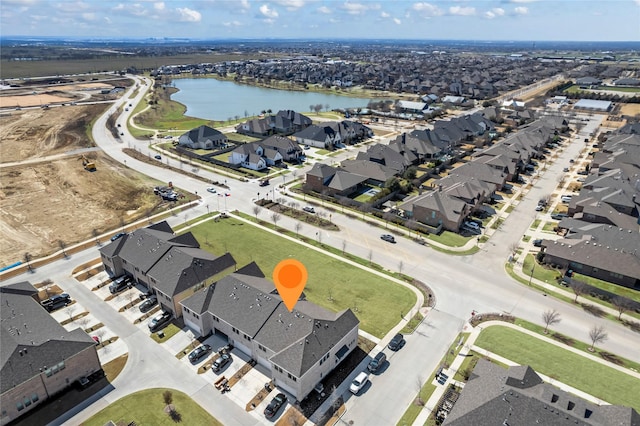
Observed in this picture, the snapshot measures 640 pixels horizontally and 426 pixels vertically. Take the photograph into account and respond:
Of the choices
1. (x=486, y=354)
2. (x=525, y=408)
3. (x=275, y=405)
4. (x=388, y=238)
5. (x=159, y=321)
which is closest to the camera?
(x=525, y=408)

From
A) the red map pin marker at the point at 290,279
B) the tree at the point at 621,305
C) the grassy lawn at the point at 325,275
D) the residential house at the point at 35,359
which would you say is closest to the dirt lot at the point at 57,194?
the grassy lawn at the point at 325,275

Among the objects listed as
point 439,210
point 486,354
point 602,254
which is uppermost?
point 439,210

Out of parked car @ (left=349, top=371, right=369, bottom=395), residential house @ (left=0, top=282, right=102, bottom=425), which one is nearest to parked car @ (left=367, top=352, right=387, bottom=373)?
parked car @ (left=349, top=371, right=369, bottom=395)

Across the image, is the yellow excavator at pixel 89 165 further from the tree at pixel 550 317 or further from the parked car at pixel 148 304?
the tree at pixel 550 317

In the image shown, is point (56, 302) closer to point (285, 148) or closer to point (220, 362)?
point (220, 362)

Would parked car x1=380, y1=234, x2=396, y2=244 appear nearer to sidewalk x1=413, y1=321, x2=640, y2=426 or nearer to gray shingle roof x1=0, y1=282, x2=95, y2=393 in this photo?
sidewalk x1=413, y1=321, x2=640, y2=426

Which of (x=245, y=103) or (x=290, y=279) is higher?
(x=245, y=103)

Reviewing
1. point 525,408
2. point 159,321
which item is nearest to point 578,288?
point 525,408
